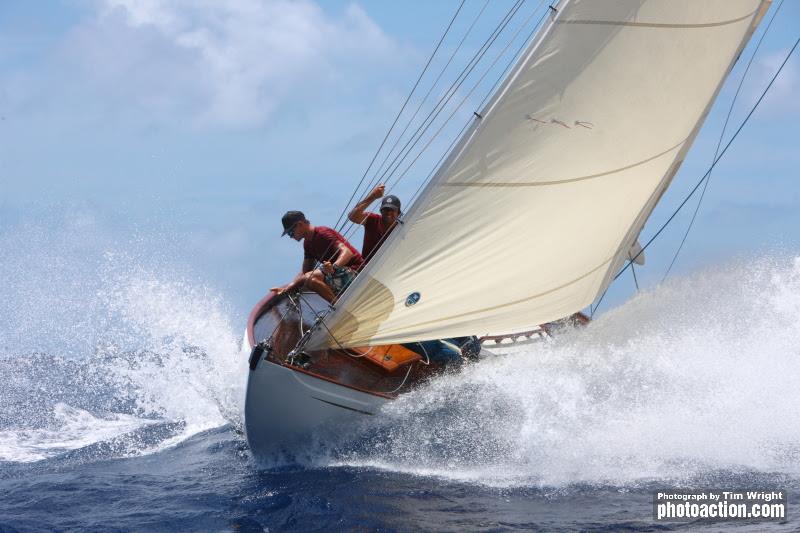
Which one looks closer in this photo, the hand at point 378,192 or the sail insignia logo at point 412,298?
the sail insignia logo at point 412,298

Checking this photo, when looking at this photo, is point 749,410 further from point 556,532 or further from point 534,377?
point 556,532

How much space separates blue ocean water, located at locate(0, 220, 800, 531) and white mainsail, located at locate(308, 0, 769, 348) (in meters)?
1.05

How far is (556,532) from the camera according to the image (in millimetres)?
7297

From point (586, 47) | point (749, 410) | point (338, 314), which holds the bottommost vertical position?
point (749, 410)

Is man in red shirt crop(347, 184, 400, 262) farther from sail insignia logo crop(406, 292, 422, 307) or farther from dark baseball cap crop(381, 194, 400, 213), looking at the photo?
sail insignia logo crop(406, 292, 422, 307)

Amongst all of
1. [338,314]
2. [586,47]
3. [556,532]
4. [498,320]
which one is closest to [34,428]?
[338,314]

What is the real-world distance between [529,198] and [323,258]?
3.32 meters

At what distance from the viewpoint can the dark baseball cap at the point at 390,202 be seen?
10.8 metres

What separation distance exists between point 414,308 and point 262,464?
2699 mm

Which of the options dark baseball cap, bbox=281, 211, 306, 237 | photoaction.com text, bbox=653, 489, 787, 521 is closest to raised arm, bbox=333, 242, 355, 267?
dark baseball cap, bbox=281, 211, 306, 237

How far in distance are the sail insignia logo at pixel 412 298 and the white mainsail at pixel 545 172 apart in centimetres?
Result: 2

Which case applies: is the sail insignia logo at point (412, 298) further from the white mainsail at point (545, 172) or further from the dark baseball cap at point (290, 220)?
the dark baseball cap at point (290, 220)

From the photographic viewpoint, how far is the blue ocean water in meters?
8.06

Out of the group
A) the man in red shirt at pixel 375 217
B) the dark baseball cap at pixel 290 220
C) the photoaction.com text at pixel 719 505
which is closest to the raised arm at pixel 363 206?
the man in red shirt at pixel 375 217
